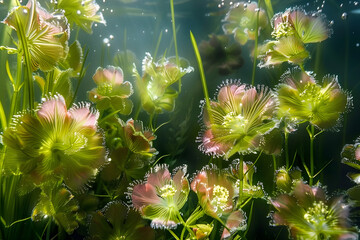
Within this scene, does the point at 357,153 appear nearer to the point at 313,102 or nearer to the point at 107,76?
the point at 313,102

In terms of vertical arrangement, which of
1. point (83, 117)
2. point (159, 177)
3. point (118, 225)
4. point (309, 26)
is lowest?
point (118, 225)

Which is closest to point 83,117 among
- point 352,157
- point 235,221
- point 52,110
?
point 52,110

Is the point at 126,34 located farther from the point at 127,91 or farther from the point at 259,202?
the point at 259,202

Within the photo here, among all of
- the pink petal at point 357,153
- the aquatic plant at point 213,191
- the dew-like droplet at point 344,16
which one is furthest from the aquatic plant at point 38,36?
the dew-like droplet at point 344,16

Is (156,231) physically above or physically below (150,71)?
below

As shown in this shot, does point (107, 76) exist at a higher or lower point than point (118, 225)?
higher

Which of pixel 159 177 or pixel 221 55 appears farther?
pixel 221 55

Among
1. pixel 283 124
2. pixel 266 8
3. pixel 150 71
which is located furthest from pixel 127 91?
pixel 266 8
